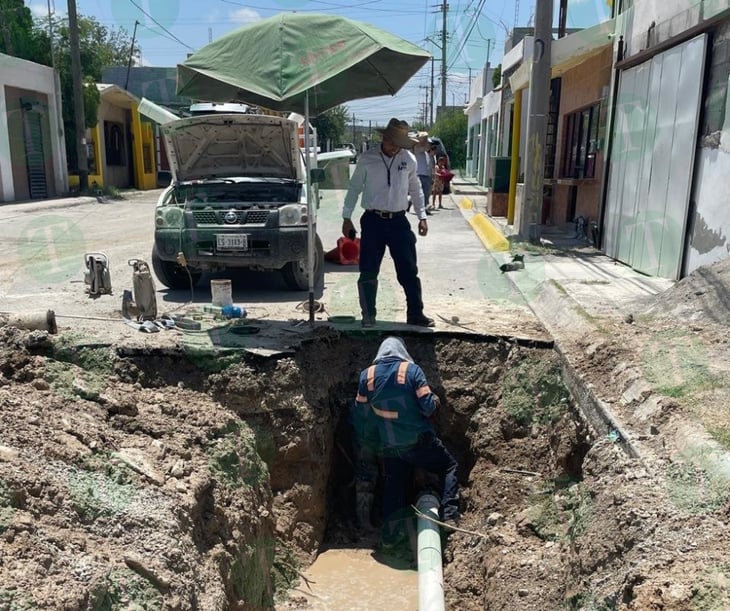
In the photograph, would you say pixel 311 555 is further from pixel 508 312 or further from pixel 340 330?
pixel 508 312

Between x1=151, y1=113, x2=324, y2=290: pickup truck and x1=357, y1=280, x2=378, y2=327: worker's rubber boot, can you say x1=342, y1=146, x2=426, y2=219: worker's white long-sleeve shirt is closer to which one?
x1=357, y1=280, x2=378, y2=327: worker's rubber boot

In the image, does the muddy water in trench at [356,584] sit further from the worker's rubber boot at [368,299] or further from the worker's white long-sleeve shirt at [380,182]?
the worker's white long-sleeve shirt at [380,182]

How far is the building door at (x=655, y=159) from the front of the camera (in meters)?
7.93

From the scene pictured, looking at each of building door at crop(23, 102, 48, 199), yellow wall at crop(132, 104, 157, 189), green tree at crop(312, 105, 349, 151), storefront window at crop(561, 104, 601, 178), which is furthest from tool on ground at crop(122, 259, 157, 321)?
green tree at crop(312, 105, 349, 151)

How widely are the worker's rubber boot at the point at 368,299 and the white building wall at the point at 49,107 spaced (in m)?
18.4

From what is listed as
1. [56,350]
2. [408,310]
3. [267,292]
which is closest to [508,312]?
[408,310]

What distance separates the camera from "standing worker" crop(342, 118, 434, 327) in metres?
6.03

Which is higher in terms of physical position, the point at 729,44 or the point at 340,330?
the point at 729,44

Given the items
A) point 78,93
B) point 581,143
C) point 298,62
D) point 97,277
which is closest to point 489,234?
point 581,143

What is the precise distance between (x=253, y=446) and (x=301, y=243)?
127 inches

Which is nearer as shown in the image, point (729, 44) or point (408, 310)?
point (408, 310)

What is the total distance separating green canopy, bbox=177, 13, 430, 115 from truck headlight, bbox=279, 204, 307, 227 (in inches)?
71.9

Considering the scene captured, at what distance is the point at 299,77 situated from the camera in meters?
5.25

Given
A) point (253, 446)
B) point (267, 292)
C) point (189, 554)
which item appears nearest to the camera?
point (189, 554)
